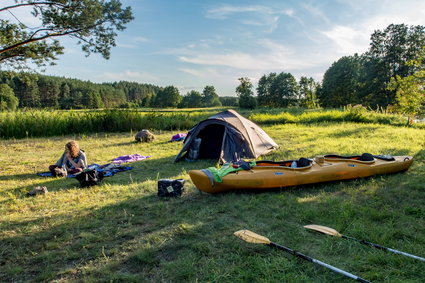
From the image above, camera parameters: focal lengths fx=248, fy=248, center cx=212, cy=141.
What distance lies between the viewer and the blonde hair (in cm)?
630

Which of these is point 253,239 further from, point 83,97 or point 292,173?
point 83,97

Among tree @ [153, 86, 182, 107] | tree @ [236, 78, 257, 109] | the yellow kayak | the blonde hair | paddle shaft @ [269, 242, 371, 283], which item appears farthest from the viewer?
tree @ [153, 86, 182, 107]

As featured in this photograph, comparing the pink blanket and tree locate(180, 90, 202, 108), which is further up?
tree locate(180, 90, 202, 108)

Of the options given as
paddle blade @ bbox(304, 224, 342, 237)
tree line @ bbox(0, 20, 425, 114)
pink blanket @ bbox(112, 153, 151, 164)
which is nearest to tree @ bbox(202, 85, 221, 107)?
tree line @ bbox(0, 20, 425, 114)

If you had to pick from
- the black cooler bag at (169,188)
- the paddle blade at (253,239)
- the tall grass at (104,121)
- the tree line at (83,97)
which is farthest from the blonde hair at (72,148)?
the tree line at (83,97)

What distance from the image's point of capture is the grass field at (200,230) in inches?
98.5

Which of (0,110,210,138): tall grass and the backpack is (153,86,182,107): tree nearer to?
(0,110,210,138): tall grass

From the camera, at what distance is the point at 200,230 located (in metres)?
3.35

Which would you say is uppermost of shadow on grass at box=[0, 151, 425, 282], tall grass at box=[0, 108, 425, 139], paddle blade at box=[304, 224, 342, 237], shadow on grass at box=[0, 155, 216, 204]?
tall grass at box=[0, 108, 425, 139]

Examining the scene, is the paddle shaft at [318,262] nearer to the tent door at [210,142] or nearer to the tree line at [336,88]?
the tent door at [210,142]

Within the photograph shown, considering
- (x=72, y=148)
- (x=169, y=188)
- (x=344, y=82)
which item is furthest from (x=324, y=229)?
(x=344, y=82)

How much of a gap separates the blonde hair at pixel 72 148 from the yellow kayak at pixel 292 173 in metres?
3.61

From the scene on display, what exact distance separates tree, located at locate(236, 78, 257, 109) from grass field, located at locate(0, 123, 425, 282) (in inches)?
1872

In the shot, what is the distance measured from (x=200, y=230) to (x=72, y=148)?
15.3 ft
